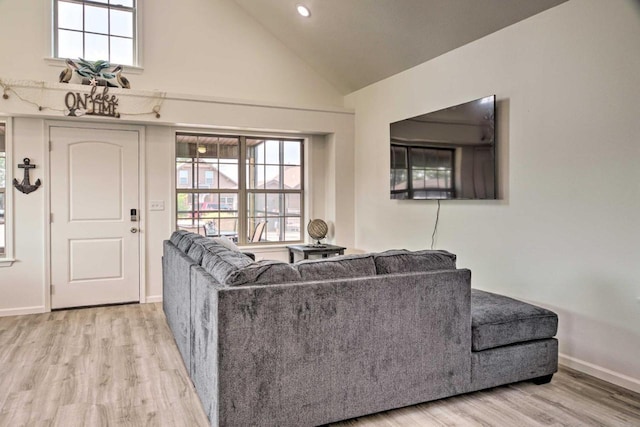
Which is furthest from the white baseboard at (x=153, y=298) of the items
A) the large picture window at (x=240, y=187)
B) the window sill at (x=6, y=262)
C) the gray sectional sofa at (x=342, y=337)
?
the gray sectional sofa at (x=342, y=337)

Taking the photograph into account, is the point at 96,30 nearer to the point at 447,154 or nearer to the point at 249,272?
the point at 447,154

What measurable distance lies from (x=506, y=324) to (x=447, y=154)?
5.43 feet

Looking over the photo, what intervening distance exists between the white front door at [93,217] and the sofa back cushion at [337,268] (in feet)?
10.3

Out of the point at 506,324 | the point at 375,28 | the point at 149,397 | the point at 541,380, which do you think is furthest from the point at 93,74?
the point at 541,380

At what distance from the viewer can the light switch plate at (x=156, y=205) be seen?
4.87m

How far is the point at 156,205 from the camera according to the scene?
489cm

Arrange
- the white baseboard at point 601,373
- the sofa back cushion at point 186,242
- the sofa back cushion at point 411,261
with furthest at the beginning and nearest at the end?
1. the sofa back cushion at point 186,242
2. the white baseboard at point 601,373
3. the sofa back cushion at point 411,261

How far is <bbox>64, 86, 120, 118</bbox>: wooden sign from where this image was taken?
4309mm

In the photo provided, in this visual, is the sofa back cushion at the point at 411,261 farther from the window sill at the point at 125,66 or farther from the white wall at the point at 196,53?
the window sill at the point at 125,66

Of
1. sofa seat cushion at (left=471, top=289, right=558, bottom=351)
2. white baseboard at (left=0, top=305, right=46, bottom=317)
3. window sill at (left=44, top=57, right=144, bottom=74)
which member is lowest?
white baseboard at (left=0, top=305, right=46, bottom=317)

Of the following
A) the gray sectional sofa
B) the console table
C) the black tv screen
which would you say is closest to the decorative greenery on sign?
the console table

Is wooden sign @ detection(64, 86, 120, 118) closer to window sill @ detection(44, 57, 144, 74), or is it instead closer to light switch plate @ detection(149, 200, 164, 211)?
window sill @ detection(44, 57, 144, 74)

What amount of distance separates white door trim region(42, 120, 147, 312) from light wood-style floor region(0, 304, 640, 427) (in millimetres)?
1090

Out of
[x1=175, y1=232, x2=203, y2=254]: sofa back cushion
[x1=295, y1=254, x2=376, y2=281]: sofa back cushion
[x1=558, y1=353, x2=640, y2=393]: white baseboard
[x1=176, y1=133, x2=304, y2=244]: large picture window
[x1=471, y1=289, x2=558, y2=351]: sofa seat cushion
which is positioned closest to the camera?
[x1=295, y1=254, x2=376, y2=281]: sofa back cushion
